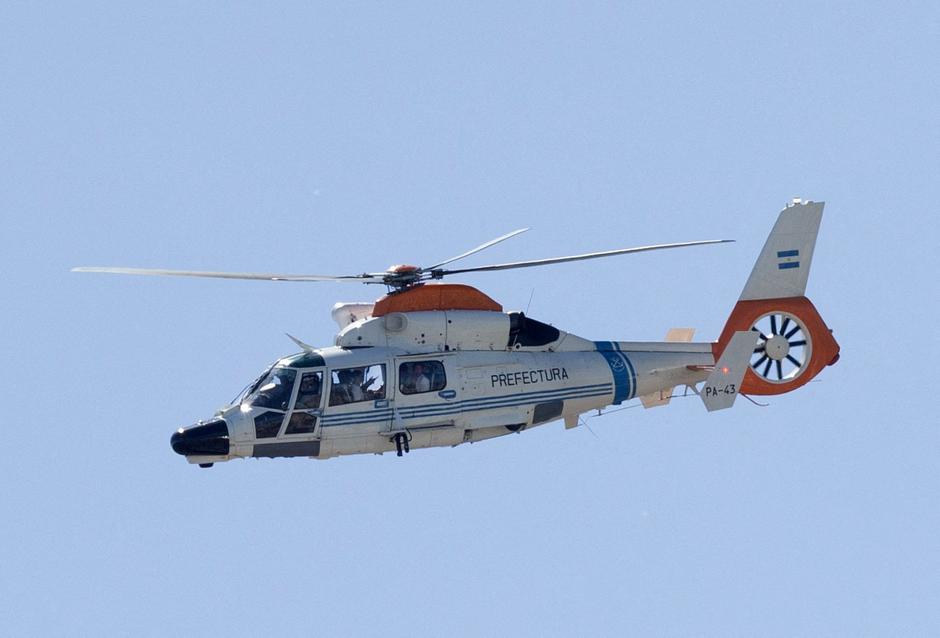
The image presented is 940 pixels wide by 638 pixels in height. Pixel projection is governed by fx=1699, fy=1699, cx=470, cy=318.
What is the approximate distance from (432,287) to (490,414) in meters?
2.04

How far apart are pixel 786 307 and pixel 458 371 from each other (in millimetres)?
6014

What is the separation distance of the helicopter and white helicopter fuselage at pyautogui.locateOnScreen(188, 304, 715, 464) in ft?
0.07

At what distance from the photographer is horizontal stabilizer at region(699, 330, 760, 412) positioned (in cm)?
2572

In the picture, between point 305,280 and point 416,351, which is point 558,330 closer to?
point 416,351

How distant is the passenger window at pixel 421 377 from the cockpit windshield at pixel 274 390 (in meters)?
1.56

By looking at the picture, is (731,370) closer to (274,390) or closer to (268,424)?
(274,390)

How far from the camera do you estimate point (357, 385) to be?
78.8ft

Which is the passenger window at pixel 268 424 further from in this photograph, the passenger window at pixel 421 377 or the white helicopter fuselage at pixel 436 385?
the passenger window at pixel 421 377

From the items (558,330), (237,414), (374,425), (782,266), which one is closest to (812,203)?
(782,266)

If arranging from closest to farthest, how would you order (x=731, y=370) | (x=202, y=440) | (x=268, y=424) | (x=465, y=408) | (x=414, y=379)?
(x=202, y=440) < (x=268, y=424) < (x=414, y=379) < (x=465, y=408) < (x=731, y=370)

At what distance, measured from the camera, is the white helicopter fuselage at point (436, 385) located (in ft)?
77.9

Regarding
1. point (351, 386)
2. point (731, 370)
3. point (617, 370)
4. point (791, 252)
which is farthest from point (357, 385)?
point (791, 252)

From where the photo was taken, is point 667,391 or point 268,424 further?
point 667,391

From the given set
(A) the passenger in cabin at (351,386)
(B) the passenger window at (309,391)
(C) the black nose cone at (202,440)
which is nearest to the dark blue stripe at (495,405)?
(A) the passenger in cabin at (351,386)
